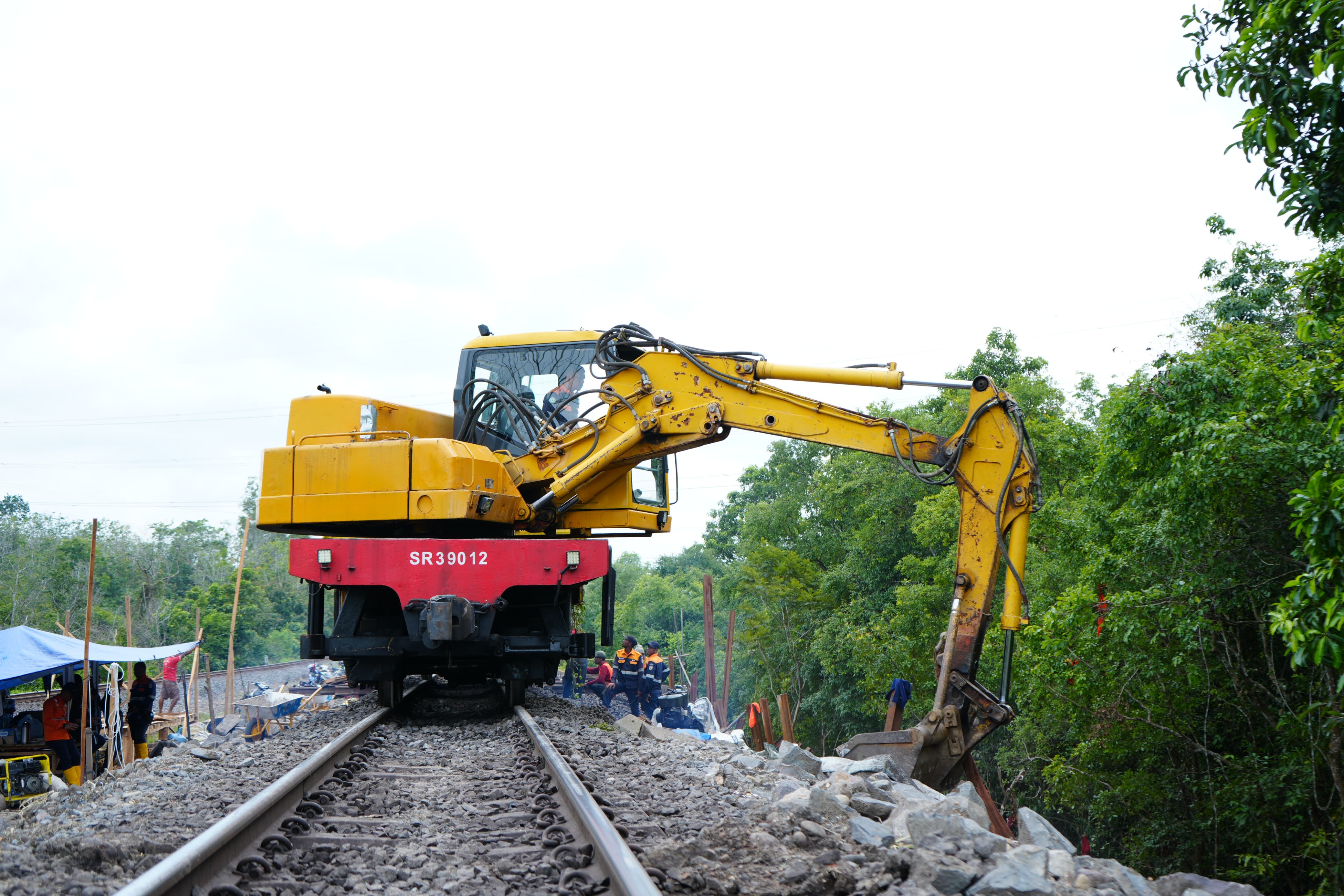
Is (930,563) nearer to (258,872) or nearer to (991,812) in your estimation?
(991,812)

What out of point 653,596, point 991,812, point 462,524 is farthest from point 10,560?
point 991,812

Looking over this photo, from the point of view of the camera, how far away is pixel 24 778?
42.9 feet

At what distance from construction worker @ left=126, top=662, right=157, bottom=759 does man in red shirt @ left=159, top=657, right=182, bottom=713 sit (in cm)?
853

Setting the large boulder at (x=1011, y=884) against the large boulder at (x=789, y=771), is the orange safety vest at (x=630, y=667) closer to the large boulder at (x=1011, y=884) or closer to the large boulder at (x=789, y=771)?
the large boulder at (x=789, y=771)

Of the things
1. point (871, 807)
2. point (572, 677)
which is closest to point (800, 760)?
point (871, 807)

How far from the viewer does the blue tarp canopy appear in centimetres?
1352

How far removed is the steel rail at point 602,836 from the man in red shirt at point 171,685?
73.7 feet

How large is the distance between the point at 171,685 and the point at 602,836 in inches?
1033

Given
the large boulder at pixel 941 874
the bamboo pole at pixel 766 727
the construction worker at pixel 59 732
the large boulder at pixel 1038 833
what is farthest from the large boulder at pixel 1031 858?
the construction worker at pixel 59 732

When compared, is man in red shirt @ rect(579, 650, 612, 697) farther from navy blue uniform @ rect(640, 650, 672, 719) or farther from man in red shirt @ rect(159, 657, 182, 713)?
man in red shirt @ rect(159, 657, 182, 713)

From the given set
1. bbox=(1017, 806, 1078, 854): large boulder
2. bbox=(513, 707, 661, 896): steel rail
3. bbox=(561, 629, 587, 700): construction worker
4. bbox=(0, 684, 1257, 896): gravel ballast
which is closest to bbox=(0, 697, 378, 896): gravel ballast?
bbox=(0, 684, 1257, 896): gravel ballast

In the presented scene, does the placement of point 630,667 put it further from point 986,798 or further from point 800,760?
point 800,760

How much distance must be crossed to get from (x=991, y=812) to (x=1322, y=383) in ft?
13.1

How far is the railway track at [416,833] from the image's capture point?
3.55 metres
